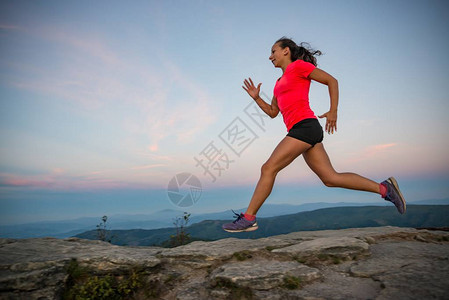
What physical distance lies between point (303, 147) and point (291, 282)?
1.49 metres

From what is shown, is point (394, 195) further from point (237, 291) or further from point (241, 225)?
point (237, 291)

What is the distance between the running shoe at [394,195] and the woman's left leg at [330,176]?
0.47ft

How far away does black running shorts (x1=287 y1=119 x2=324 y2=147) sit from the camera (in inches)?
121

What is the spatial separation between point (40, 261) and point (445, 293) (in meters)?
3.68

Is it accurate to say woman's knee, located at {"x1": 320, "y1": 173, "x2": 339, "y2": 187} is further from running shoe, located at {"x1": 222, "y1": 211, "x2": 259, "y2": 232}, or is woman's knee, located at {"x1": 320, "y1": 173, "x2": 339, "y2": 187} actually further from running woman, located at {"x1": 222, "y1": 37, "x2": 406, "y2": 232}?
running shoe, located at {"x1": 222, "y1": 211, "x2": 259, "y2": 232}

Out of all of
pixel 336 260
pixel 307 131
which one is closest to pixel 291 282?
pixel 336 260

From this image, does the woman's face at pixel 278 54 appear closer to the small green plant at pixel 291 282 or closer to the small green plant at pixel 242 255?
the small green plant at pixel 242 255

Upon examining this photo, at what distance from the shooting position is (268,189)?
10.2ft

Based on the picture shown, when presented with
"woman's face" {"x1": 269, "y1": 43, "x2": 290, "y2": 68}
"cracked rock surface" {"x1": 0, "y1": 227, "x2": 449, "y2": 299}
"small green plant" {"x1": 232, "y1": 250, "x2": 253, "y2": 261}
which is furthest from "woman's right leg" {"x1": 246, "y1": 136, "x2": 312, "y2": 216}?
"woman's face" {"x1": 269, "y1": 43, "x2": 290, "y2": 68}

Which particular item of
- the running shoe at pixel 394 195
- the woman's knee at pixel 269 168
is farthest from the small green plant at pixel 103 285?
the running shoe at pixel 394 195

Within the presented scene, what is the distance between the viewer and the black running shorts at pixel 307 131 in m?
3.06

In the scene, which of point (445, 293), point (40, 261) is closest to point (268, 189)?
point (445, 293)

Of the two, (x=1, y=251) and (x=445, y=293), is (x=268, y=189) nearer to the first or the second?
(x=445, y=293)

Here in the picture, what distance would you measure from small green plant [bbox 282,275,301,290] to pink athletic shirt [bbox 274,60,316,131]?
66.5 inches
